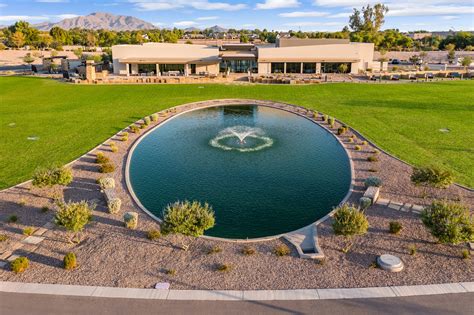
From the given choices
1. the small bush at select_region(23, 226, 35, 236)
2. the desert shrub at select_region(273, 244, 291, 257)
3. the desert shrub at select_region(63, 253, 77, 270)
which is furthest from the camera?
the small bush at select_region(23, 226, 35, 236)

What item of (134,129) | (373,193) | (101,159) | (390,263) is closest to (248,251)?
(390,263)

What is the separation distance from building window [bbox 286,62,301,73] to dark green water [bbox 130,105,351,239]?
153 ft

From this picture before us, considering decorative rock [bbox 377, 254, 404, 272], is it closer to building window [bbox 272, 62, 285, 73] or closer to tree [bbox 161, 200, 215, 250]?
tree [bbox 161, 200, 215, 250]

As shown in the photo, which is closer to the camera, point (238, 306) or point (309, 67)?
point (238, 306)

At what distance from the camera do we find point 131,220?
69.6 feet

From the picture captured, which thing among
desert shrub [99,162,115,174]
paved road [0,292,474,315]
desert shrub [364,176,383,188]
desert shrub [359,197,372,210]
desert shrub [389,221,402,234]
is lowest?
paved road [0,292,474,315]

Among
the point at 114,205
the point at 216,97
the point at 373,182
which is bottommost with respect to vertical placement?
the point at 114,205

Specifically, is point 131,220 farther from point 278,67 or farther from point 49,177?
point 278,67

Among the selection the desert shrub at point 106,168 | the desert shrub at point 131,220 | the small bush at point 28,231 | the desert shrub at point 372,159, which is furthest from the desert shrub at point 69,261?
the desert shrub at point 372,159

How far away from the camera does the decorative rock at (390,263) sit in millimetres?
17547

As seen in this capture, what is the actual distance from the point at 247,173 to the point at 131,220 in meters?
11.3

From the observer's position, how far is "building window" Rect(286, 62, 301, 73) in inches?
3452

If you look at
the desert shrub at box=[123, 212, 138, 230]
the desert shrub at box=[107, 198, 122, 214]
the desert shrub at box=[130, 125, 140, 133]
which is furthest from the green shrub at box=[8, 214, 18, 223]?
the desert shrub at box=[130, 125, 140, 133]

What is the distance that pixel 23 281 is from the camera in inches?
669
